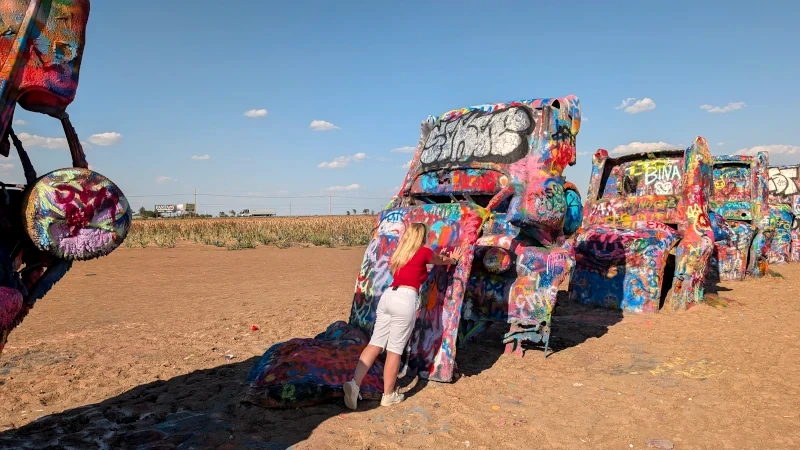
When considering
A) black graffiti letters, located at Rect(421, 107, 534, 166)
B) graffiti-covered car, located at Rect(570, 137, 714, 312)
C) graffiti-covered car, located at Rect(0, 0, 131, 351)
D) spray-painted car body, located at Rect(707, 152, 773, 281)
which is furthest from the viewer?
spray-painted car body, located at Rect(707, 152, 773, 281)

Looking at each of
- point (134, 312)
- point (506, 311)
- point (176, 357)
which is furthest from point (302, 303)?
point (506, 311)

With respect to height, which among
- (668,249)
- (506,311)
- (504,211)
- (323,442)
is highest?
(504,211)

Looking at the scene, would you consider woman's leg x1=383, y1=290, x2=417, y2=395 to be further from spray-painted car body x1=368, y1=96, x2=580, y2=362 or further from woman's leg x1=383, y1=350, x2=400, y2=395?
spray-painted car body x1=368, y1=96, x2=580, y2=362

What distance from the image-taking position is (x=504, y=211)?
609 cm

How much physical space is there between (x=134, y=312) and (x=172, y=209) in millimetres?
60094

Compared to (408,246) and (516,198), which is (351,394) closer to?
(408,246)

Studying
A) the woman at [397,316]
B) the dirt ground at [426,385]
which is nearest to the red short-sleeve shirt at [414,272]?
the woman at [397,316]

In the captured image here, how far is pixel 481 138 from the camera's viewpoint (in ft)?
19.8

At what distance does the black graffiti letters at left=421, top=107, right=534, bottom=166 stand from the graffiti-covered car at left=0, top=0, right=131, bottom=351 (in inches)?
163

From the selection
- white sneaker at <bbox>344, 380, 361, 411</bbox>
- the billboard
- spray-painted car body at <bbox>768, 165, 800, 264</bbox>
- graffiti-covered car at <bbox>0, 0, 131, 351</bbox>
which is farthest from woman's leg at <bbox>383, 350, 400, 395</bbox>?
the billboard

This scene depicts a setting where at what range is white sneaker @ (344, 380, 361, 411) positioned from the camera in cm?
422

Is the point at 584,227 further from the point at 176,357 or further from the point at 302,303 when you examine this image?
the point at 176,357

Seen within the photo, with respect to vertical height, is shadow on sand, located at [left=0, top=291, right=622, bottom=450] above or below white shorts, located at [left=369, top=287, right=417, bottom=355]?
below

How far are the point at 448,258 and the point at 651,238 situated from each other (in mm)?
4545
